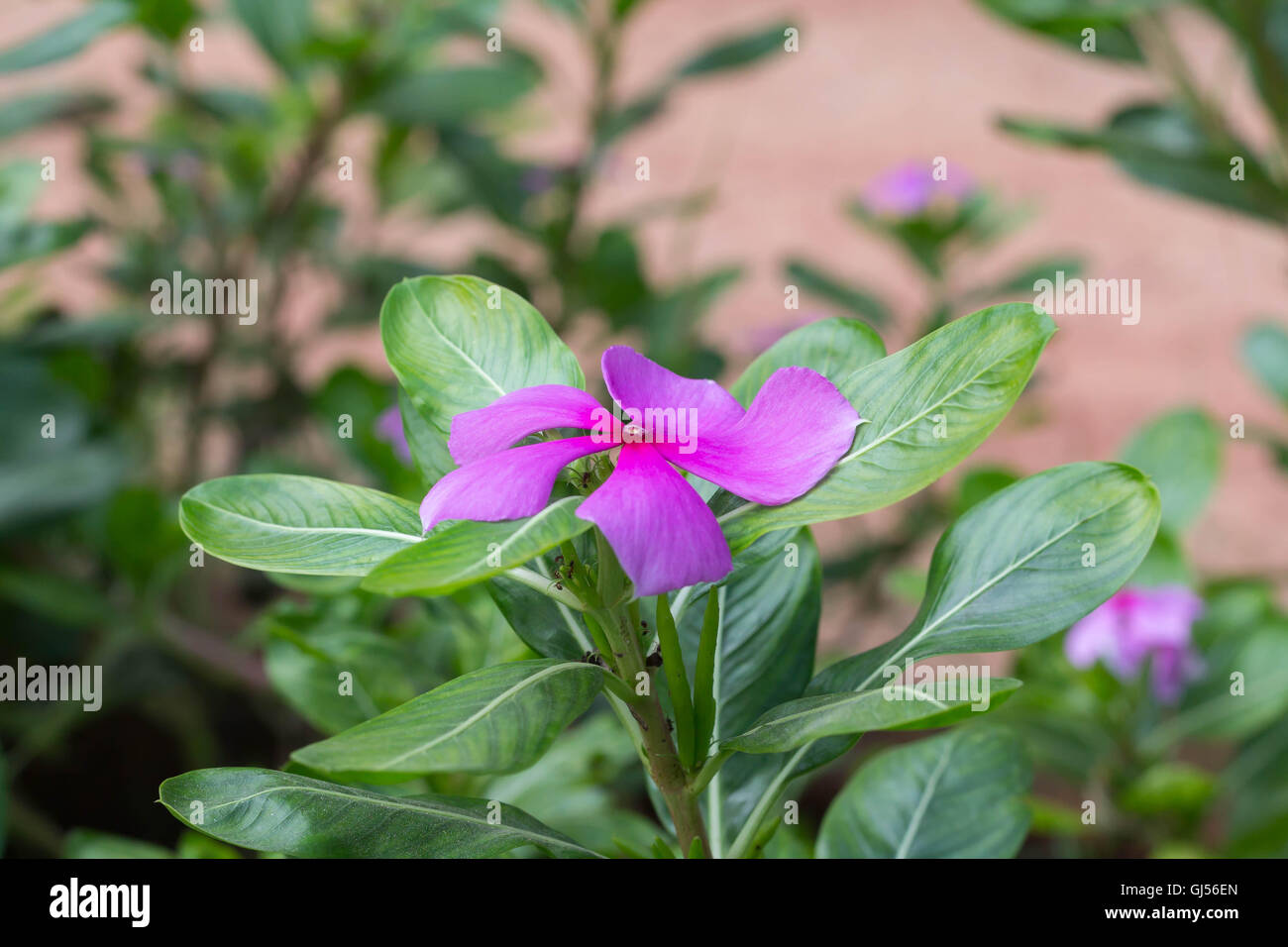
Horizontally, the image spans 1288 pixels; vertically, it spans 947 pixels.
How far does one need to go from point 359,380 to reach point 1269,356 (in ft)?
2.65

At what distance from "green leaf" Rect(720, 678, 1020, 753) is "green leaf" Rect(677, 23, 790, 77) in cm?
83

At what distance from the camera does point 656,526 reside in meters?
0.25

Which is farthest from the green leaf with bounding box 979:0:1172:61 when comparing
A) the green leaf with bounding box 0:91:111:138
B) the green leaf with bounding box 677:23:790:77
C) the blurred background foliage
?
the green leaf with bounding box 0:91:111:138

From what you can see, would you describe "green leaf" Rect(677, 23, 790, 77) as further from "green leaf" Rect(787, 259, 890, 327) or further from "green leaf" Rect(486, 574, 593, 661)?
"green leaf" Rect(486, 574, 593, 661)

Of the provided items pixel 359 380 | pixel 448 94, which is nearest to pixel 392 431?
pixel 359 380

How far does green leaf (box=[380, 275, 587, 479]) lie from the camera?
1.07 feet

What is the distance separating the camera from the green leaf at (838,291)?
1110mm

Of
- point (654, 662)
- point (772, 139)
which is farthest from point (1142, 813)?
point (772, 139)

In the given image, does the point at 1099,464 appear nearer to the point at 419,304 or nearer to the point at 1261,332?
the point at 419,304

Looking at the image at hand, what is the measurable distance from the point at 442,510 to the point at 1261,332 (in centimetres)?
99

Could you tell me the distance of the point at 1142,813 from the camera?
775 mm

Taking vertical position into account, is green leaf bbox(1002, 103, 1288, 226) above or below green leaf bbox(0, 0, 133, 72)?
below

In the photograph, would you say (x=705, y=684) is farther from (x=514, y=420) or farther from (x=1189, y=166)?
(x=1189, y=166)

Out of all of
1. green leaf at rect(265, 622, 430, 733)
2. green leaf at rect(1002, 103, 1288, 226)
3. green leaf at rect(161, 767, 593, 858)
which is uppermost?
green leaf at rect(1002, 103, 1288, 226)
